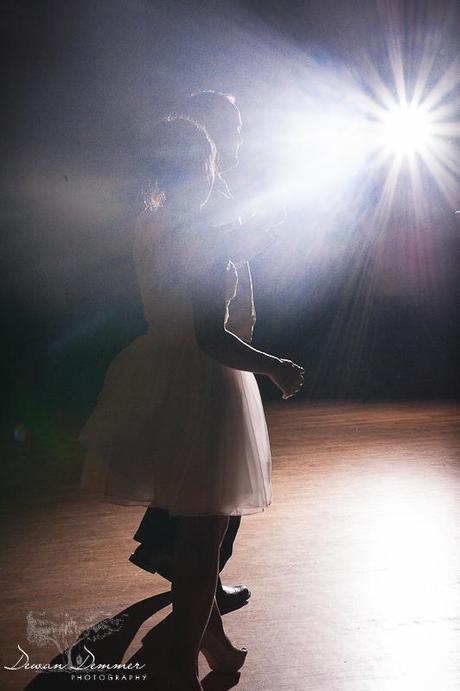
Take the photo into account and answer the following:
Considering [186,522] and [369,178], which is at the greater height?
[369,178]

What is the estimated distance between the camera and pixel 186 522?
51.5 inches

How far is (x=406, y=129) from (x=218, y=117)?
6.44 m

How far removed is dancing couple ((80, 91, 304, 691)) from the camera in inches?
50.5

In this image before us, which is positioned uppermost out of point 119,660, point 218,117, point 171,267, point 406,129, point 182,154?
point 406,129

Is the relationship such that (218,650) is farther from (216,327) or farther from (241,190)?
(241,190)

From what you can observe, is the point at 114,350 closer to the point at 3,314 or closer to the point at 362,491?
the point at 3,314

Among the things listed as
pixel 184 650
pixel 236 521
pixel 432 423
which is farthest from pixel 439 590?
pixel 432 423

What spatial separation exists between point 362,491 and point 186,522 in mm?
2018

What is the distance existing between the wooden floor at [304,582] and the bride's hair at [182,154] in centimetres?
108

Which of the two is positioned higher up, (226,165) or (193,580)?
(226,165)

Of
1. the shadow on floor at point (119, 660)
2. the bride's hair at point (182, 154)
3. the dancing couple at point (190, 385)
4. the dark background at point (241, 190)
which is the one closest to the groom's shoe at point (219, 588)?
the shadow on floor at point (119, 660)

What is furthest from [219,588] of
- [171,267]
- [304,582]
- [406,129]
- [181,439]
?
[406,129]

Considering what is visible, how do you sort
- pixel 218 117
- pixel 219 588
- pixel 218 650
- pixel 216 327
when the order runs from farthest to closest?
pixel 219 588, pixel 218 650, pixel 218 117, pixel 216 327

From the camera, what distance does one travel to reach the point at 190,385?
1.34 m
